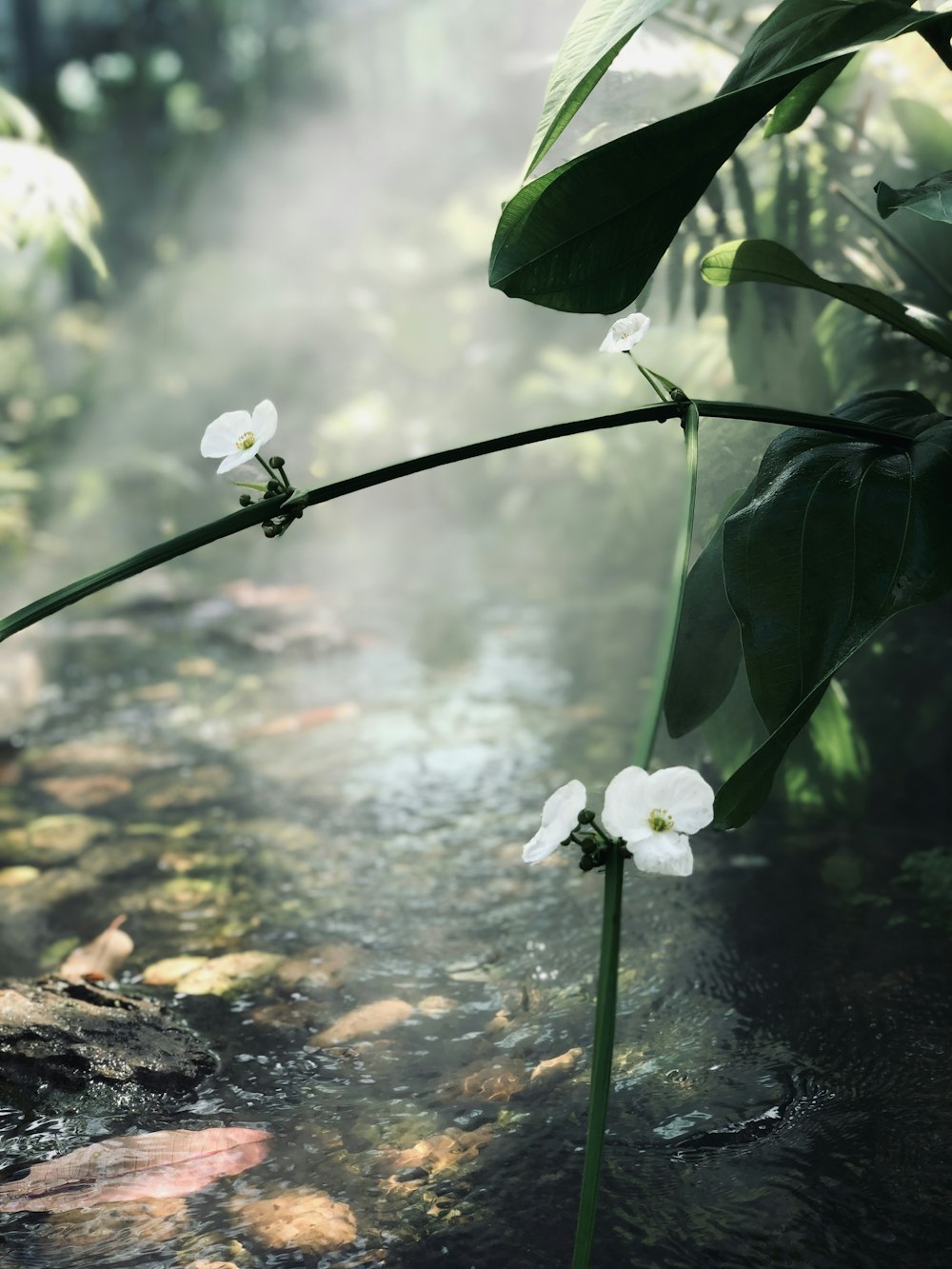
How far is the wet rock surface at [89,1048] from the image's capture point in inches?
48.1

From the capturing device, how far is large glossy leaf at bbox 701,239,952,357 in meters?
1.09

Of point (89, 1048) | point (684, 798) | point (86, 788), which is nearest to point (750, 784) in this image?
point (684, 798)

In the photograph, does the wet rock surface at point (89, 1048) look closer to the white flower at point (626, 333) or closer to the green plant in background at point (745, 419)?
the green plant in background at point (745, 419)

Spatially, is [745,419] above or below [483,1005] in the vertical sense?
above

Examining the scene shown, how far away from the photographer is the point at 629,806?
0.68m

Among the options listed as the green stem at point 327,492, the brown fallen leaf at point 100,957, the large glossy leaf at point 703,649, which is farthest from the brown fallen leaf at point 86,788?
the green stem at point 327,492

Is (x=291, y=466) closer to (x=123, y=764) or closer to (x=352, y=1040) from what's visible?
(x=123, y=764)

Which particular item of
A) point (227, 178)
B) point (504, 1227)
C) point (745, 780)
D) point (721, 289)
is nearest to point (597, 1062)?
point (745, 780)

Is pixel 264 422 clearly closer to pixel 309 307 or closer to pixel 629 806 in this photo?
pixel 629 806

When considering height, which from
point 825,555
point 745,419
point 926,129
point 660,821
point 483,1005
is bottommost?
point 660,821

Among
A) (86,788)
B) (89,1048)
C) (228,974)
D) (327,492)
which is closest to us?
(327,492)

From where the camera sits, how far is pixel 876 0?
1.04m

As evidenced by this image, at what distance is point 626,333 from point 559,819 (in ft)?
1.59

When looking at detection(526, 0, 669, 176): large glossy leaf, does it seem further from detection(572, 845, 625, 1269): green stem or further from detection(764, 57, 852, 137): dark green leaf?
detection(572, 845, 625, 1269): green stem
